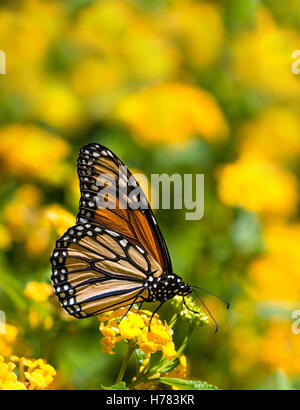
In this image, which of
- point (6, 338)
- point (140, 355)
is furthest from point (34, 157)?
point (140, 355)

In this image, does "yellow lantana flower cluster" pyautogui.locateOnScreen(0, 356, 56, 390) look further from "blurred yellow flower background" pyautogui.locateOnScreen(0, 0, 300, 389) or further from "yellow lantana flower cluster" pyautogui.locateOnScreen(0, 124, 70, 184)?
"yellow lantana flower cluster" pyautogui.locateOnScreen(0, 124, 70, 184)

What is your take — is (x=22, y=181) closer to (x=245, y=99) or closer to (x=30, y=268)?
(x=30, y=268)

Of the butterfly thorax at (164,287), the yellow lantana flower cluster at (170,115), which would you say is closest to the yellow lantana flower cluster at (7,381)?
the butterfly thorax at (164,287)

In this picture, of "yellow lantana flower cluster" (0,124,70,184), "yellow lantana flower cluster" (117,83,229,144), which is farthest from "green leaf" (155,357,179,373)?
"yellow lantana flower cluster" (117,83,229,144)

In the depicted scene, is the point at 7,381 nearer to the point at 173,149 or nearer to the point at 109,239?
the point at 109,239

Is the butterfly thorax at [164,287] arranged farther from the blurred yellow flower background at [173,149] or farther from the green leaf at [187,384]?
the green leaf at [187,384]

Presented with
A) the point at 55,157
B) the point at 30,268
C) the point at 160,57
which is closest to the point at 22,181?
the point at 55,157
